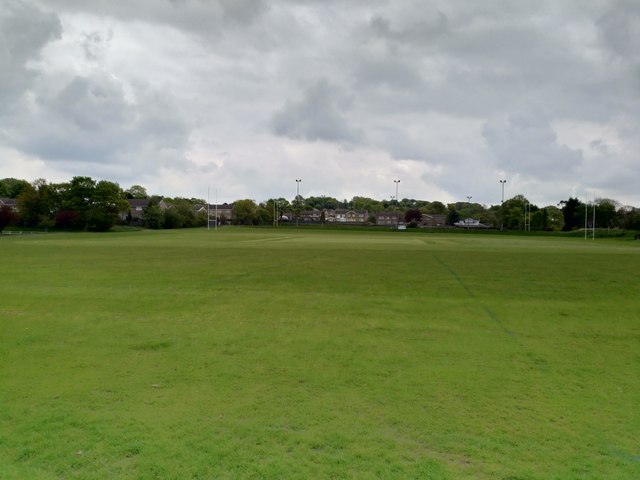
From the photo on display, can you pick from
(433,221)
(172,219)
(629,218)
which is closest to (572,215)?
(629,218)

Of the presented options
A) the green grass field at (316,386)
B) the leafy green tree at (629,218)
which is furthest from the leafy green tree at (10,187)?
the leafy green tree at (629,218)

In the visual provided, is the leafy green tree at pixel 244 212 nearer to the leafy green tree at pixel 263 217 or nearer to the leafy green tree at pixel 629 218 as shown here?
the leafy green tree at pixel 263 217

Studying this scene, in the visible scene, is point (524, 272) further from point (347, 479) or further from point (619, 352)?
point (347, 479)

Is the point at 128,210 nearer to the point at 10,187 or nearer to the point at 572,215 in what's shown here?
the point at 10,187

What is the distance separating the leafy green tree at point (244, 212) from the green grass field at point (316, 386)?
5453 inches

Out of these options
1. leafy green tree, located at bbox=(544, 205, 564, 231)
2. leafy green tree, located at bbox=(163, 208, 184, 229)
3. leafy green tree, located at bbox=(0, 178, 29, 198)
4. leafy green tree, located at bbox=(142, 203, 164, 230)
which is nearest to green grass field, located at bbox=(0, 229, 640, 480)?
leafy green tree, located at bbox=(142, 203, 164, 230)

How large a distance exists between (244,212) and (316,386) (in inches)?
5825

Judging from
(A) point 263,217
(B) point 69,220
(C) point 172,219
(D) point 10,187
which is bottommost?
(B) point 69,220

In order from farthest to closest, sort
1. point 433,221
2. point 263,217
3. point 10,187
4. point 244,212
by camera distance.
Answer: point 433,221, point 263,217, point 244,212, point 10,187

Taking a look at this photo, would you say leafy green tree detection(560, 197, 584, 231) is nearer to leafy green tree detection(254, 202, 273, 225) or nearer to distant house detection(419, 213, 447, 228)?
distant house detection(419, 213, 447, 228)

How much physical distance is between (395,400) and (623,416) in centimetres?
271

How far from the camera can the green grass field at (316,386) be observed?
15.0 ft

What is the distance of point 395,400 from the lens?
6.03 meters

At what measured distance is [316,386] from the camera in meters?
6.50
